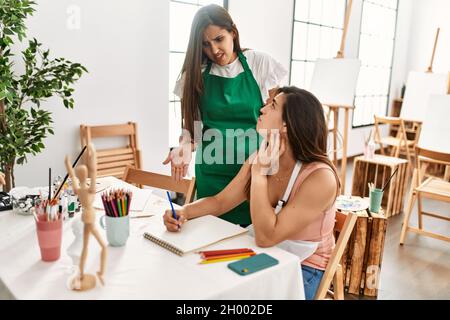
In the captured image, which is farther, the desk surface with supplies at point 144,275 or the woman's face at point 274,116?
the woman's face at point 274,116

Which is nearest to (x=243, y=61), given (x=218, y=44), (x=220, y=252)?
(x=218, y=44)

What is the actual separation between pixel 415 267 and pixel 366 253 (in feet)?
1.87

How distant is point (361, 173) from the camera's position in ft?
13.3

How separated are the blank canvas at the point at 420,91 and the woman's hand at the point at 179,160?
4.28 meters

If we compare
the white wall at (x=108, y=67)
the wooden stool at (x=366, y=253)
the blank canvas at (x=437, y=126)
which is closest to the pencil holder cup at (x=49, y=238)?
the wooden stool at (x=366, y=253)

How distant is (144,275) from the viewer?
1091 mm

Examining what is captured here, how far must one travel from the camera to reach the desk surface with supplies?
101 centimetres

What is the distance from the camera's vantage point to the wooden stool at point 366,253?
8.16 ft

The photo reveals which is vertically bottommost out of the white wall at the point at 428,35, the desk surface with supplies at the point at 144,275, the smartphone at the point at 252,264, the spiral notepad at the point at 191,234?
the desk surface with supplies at the point at 144,275

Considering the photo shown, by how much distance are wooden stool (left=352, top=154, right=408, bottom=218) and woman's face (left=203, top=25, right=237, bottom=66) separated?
247cm

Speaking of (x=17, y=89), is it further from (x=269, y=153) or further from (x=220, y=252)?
(x=220, y=252)

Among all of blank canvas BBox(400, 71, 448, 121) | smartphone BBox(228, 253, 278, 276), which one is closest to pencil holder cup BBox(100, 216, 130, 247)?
smartphone BBox(228, 253, 278, 276)

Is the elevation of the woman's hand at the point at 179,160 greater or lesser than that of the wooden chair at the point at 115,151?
greater

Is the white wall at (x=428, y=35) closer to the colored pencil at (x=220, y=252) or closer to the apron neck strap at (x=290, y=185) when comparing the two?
the apron neck strap at (x=290, y=185)
